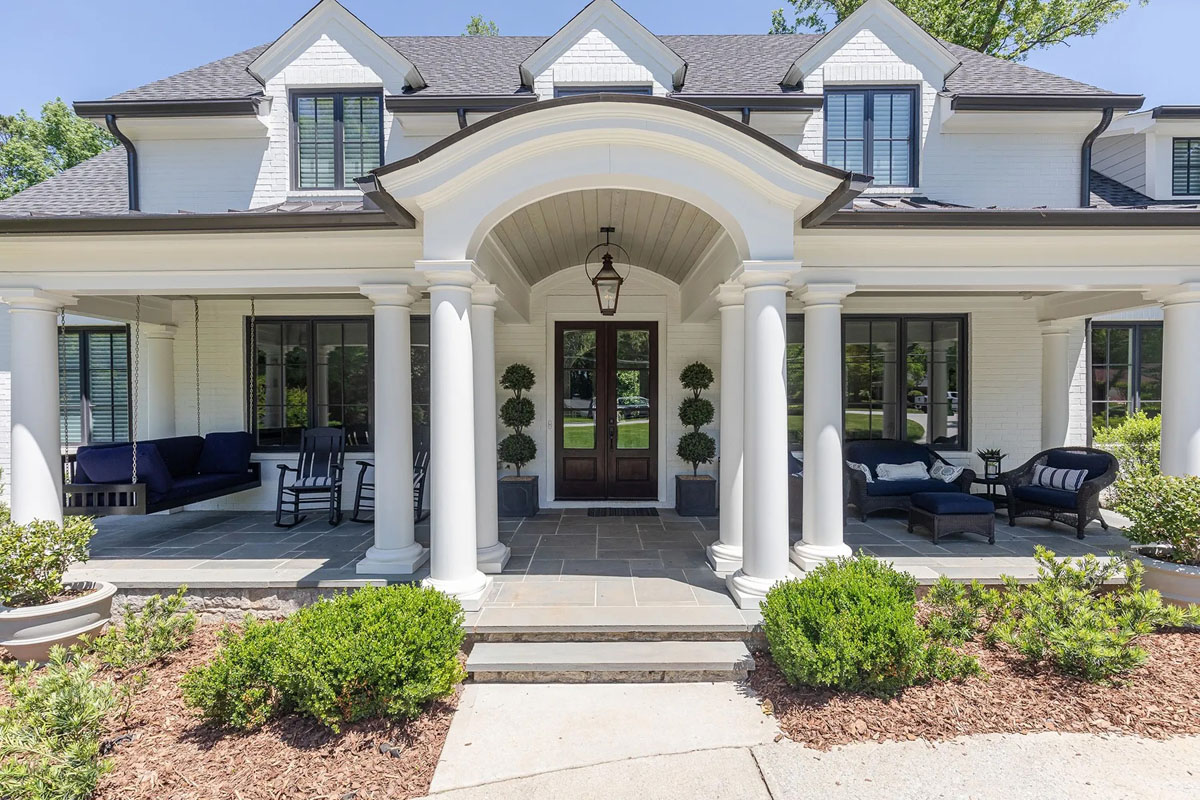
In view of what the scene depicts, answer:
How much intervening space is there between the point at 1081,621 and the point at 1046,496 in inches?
139

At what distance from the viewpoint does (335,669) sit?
3.11 meters

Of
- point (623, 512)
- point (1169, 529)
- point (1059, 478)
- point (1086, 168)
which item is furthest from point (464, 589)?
point (1086, 168)

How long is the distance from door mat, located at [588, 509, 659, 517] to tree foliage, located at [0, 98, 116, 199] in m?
22.7

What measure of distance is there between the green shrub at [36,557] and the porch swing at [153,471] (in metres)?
1.36

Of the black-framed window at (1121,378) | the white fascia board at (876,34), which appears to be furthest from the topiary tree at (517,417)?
the black-framed window at (1121,378)

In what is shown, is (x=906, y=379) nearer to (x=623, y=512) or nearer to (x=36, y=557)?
(x=623, y=512)

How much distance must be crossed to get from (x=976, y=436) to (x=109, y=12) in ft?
44.1

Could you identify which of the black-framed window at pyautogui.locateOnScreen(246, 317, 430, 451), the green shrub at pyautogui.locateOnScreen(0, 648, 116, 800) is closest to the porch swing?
the black-framed window at pyautogui.locateOnScreen(246, 317, 430, 451)

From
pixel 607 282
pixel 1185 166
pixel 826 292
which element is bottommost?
pixel 826 292

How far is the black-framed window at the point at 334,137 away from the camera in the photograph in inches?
291

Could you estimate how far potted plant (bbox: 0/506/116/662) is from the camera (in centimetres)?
407

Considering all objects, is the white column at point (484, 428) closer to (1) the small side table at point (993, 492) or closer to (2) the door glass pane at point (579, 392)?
(2) the door glass pane at point (579, 392)

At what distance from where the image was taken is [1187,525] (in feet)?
14.5

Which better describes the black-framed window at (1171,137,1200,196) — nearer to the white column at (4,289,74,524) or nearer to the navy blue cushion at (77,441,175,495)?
the navy blue cushion at (77,441,175,495)
